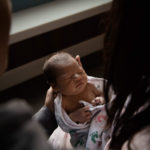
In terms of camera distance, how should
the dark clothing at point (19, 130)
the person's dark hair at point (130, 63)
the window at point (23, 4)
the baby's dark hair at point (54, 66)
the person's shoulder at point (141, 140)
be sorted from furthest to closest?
the window at point (23, 4), the baby's dark hair at point (54, 66), the person's shoulder at point (141, 140), the person's dark hair at point (130, 63), the dark clothing at point (19, 130)

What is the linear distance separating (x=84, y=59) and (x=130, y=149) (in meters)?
1.40

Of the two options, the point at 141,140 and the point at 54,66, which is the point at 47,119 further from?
the point at 141,140

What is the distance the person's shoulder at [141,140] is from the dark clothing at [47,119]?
0.59m

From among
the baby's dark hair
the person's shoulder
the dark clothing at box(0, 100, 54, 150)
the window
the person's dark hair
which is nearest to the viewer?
the dark clothing at box(0, 100, 54, 150)

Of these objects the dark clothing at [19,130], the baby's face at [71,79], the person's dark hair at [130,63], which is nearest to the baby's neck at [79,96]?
the baby's face at [71,79]

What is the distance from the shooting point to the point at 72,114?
117cm

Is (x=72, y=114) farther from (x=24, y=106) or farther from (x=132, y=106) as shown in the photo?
(x=24, y=106)

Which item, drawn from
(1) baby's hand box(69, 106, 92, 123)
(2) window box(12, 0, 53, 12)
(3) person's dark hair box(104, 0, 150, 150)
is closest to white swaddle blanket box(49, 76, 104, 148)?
(1) baby's hand box(69, 106, 92, 123)

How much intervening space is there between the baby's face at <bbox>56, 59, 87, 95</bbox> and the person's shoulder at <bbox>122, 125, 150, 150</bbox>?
52cm

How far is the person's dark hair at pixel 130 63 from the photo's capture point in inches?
21.1

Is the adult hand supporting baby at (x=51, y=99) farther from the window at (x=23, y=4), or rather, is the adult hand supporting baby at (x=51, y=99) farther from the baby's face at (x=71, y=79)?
the window at (x=23, y=4)

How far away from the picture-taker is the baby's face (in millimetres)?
1146

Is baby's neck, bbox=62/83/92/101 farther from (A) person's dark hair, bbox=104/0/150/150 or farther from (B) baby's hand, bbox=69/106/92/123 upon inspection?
(A) person's dark hair, bbox=104/0/150/150

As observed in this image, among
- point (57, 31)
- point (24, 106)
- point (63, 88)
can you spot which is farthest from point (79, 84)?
point (24, 106)
